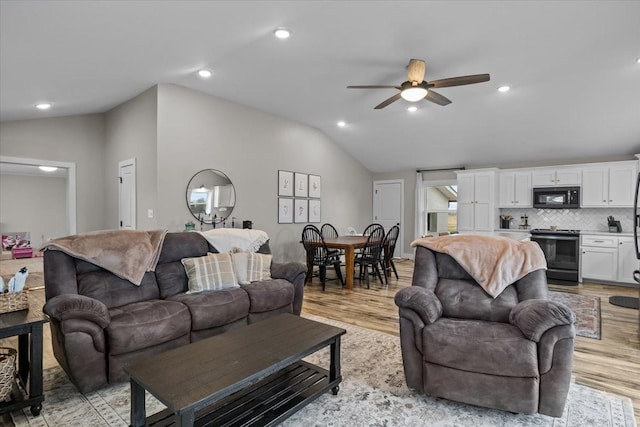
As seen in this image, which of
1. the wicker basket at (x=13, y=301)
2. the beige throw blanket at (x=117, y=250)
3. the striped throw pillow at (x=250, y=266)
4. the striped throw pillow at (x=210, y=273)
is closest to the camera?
the wicker basket at (x=13, y=301)

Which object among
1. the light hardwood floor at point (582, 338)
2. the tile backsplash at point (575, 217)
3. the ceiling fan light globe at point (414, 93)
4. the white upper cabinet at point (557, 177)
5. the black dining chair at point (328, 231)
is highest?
the ceiling fan light globe at point (414, 93)

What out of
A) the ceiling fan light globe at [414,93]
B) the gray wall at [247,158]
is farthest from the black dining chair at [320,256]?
the ceiling fan light globe at [414,93]

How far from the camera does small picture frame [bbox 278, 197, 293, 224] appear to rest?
20.9ft

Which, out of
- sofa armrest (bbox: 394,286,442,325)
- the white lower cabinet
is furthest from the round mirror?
the white lower cabinet

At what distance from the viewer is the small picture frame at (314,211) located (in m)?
7.05

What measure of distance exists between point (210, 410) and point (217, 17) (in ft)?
9.88

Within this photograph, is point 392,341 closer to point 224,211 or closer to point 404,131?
point 224,211

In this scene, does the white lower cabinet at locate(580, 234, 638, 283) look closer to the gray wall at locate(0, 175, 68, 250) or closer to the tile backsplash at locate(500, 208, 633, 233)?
the tile backsplash at locate(500, 208, 633, 233)

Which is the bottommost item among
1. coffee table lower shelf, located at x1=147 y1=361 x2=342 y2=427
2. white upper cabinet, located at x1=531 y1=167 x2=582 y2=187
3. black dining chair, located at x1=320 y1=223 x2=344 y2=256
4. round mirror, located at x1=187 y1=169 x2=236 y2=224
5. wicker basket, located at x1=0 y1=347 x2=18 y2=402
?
coffee table lower shelf, located at x1=147 y1=361 x2=342 y2=427

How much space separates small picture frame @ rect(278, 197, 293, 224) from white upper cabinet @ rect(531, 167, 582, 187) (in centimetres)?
468

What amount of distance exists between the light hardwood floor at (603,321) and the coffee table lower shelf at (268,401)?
145 cm

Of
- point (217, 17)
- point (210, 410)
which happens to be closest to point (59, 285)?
point (210, 410)

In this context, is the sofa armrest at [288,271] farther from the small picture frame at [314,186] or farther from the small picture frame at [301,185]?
the small picture frame at [314,186]

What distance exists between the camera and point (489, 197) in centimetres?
689
